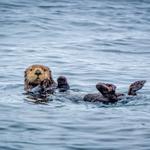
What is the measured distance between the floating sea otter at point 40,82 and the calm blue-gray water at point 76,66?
0.23m

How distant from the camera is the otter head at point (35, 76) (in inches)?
403

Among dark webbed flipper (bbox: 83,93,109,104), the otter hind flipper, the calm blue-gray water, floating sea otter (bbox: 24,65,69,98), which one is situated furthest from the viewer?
floating sea otter (bbox: 24,65,69,98)

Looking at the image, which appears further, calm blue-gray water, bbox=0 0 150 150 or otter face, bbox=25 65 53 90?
otter face, bbox=25 65 53 90

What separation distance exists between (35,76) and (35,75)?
4cm

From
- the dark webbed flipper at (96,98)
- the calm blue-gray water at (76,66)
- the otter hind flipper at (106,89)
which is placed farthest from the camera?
the dark webbed flipper at (96,98)

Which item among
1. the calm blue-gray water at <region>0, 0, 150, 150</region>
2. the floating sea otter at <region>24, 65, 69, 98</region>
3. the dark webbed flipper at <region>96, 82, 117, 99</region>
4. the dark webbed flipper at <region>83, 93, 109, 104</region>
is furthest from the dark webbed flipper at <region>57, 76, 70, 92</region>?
the dark webbed flipper at <region>96, 82, 117, 99</region>

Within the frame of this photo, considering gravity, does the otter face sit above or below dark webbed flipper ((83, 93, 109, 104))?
above

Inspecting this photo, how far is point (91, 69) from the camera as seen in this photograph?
1279 centimetres

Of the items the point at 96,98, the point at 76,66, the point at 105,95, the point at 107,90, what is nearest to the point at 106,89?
the point at 107,90

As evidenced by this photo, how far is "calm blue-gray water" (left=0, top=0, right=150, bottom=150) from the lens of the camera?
7.62 m

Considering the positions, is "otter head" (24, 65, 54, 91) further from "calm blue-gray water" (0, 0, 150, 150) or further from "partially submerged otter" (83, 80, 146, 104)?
"partially submerged otter" (83, 80, 146, 104)

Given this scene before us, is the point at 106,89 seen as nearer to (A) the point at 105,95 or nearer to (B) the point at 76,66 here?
(A) the point at 105,95

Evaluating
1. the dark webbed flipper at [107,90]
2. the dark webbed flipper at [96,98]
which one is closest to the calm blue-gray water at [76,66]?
the dark webbed flipper at [96,98]

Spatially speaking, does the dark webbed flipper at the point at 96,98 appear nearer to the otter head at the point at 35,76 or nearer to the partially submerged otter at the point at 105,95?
the partially submerged otter at the point at 105,95
